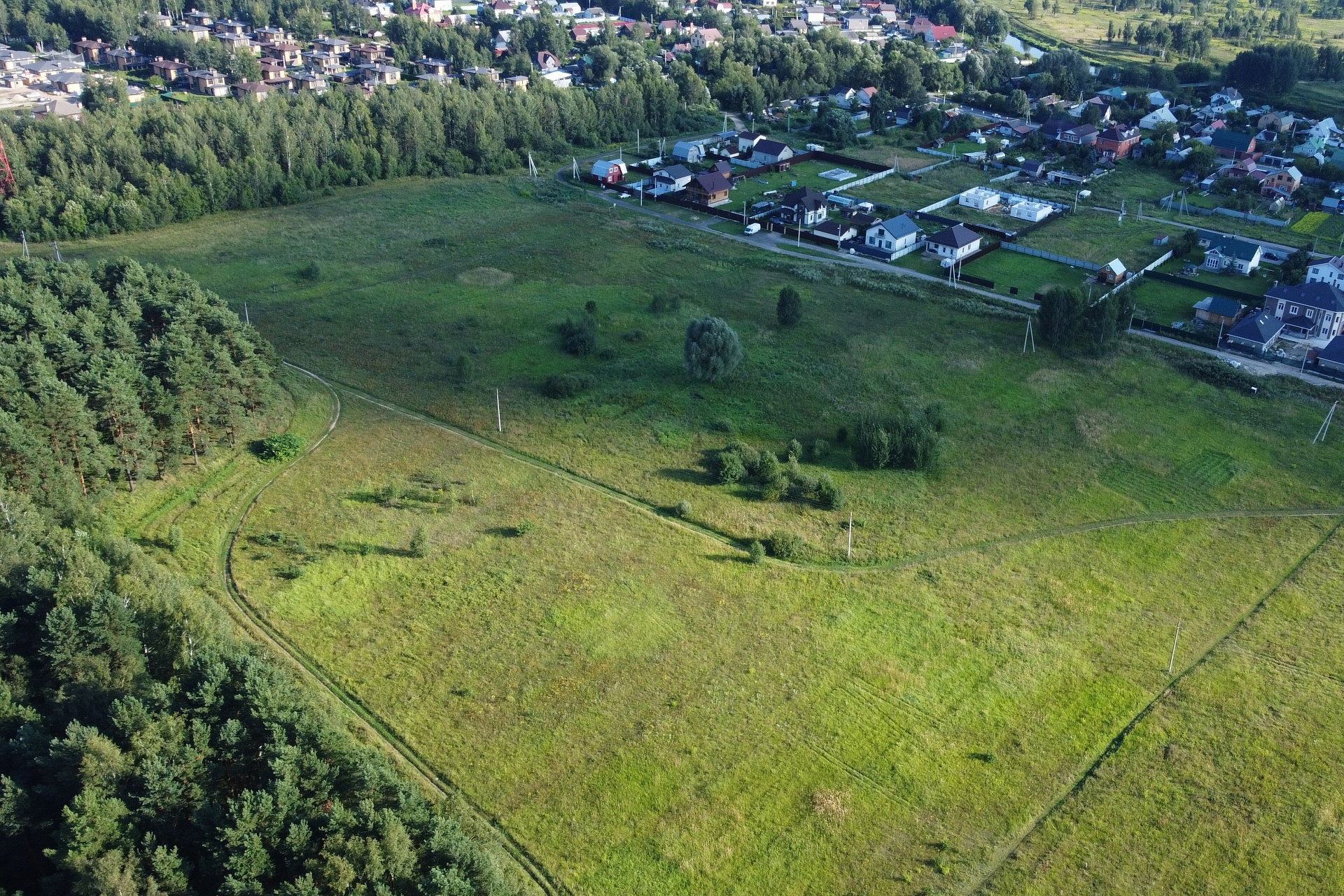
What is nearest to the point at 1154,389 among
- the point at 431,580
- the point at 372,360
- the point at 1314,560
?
the point at 1314,560

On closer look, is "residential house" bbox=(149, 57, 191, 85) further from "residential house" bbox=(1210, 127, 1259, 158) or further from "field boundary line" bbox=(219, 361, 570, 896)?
"residential house" bbox=(1210, 127, 1259, 158)

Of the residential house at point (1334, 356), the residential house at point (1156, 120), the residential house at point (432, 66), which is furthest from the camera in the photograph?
the residential house at point (432, 66)

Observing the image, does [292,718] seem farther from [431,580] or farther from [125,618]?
[431,580]

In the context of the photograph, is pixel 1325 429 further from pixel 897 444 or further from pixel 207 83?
pixel 207 83

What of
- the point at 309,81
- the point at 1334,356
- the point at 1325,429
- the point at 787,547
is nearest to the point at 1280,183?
the point at 1334,356

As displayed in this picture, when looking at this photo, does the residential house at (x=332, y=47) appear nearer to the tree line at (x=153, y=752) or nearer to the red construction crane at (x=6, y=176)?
the red construction crane at (x=6, y=176)

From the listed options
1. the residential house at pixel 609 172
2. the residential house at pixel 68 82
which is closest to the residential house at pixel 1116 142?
the residential house at pixel 609 172
